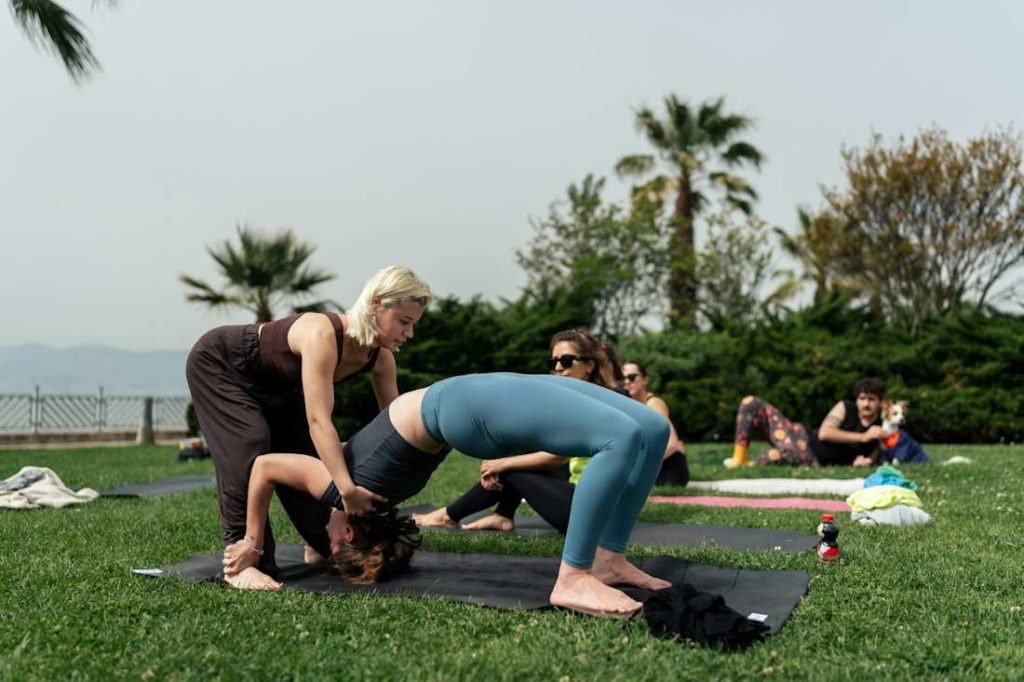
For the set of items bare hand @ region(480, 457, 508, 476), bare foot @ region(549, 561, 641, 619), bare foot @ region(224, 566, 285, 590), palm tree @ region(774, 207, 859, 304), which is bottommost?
bare foot @ region(224, 566, 285, 590)

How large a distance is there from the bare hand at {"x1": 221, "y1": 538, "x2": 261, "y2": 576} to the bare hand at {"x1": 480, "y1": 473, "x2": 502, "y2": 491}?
5.07 ft

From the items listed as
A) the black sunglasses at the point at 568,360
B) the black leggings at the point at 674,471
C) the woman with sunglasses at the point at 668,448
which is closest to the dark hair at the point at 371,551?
the black sunglasses at the point at 568,360

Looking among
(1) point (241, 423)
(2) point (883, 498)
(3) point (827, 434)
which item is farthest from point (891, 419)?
(1) point (241, 423)

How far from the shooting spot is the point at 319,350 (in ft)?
12.6

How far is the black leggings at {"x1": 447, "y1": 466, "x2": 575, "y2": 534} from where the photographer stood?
4.78m

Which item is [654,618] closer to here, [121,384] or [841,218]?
[121,384]

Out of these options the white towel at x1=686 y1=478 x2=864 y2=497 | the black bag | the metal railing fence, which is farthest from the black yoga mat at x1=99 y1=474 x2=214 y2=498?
the metal railing fence

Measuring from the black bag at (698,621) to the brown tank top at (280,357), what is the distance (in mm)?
1683

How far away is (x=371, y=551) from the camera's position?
12.5ft

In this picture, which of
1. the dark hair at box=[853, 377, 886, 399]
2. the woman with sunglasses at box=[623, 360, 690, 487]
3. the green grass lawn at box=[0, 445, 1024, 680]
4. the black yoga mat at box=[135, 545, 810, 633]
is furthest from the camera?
the dark hair at box=[853, 377, 886, 399]

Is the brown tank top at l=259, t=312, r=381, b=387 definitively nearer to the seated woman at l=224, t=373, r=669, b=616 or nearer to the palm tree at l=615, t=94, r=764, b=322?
the seated woman at l=224, t=373, r=669, b=616

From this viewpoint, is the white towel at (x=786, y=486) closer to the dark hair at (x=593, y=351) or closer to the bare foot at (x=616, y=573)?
the dark hair at (x=593, y=351)

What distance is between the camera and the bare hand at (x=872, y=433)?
8883mm

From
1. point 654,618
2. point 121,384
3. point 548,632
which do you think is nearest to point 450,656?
point 548,632
